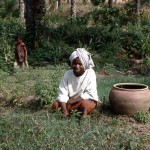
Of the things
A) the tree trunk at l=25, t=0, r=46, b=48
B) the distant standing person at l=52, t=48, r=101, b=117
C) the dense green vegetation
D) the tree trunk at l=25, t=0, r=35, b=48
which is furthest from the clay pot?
the tree trunk at l=25, t=0, r=35, b=48

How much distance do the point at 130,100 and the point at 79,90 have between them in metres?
0.77

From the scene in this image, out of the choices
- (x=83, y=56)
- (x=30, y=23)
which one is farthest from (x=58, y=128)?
(x=30, y=23)

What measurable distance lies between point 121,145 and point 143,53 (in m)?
8.30

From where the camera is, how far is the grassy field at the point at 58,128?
480 centimetres

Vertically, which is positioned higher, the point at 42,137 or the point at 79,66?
the point at 79,66

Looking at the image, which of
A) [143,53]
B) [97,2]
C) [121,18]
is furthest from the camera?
[97,2]

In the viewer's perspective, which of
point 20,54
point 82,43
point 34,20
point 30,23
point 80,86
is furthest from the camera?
point 82,43

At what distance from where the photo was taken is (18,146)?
4.76 m

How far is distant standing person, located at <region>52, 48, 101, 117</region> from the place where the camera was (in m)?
5.91

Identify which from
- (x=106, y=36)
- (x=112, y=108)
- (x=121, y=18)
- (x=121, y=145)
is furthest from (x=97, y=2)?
(x=121, y=145)

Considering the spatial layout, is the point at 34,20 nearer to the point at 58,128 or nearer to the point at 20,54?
the point at 20,54

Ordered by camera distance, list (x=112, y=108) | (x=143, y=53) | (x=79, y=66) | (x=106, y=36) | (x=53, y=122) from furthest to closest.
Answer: (x=106, y=36) → (x=143, y=53) → (x=112, y=108) → (x=79, y=66) → (x=53, y=122)

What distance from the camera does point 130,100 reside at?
241 inches

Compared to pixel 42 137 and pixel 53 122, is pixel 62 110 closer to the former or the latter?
pixel 53 122
